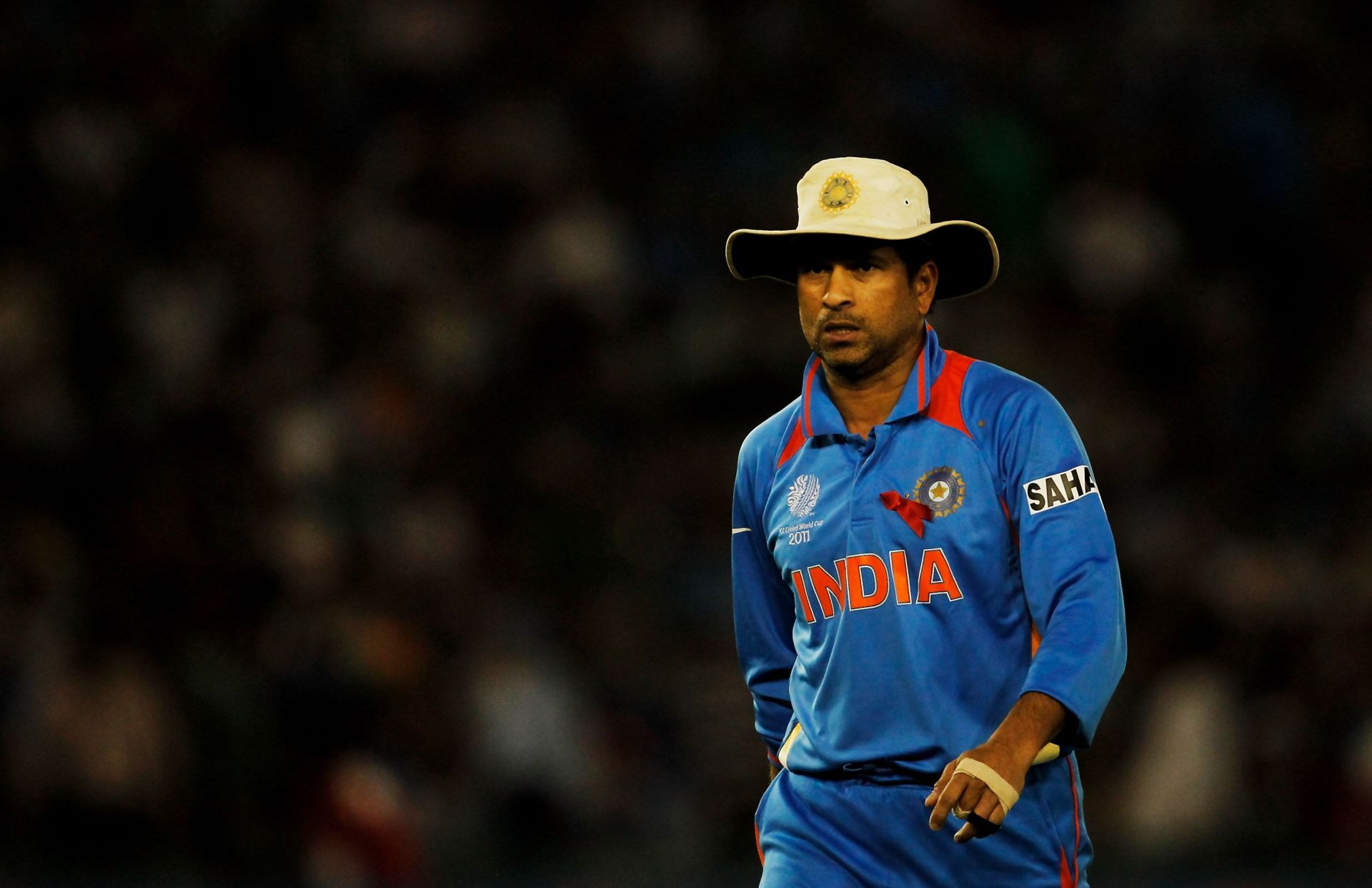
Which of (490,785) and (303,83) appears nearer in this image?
(490,785)

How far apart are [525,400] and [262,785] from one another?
3073 millimetres

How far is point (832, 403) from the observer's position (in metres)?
4.49

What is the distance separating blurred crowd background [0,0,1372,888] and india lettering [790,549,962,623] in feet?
14.9

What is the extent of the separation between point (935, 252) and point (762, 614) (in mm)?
971

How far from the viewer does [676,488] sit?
11.1 meters

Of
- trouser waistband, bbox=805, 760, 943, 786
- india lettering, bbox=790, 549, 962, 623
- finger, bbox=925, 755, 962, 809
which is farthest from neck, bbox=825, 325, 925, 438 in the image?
finger, bbox=925, 755, 962, 809

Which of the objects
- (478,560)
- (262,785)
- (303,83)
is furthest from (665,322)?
(262,785)

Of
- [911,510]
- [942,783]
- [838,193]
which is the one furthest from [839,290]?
[942,783]

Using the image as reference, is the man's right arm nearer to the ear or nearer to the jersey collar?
the jersey collar

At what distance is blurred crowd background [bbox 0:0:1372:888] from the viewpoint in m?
9.45

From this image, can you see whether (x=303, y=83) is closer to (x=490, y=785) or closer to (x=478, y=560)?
(x=478, y=560)

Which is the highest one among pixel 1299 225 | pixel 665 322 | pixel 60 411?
pixel 1299 225

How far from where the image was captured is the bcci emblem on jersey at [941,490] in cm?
416

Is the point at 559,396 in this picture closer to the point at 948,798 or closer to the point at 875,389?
the point at 875,389
